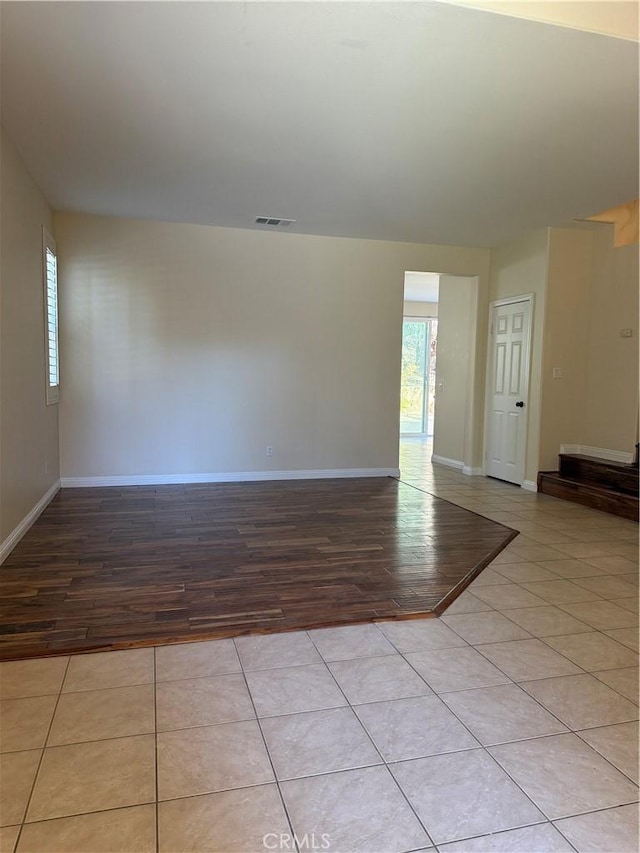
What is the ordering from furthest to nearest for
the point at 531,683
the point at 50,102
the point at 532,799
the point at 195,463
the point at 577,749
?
the point at 195,463 < the point at 50,102 < the point at 531,683 < the point at 577,749 < the point at 532,799

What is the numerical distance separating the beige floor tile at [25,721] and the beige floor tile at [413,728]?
1.11m

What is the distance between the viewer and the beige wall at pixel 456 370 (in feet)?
23.2

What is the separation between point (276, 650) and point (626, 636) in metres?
1.69

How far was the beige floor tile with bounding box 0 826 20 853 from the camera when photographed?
1.42 m

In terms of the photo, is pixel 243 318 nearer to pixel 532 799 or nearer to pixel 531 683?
pixel 531 683

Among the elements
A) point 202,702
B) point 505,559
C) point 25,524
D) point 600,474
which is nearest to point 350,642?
point 202,702

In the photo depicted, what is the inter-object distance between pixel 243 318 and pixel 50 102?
10.2 feet

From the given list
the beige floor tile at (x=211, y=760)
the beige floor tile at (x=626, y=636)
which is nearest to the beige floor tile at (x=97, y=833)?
the beige floor tile at (x=211, y=760)

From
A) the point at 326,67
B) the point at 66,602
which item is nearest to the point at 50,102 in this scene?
the point at 326,67

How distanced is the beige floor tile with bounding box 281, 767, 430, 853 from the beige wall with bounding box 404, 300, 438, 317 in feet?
33.6

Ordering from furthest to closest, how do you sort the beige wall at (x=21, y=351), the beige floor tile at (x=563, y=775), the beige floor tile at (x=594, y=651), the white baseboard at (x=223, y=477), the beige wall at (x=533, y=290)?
the beige wall at (x=533, y=290) < the white baseboard at (x=223, y=477) < the beige wall at (x=21, y=351) < the beige floor tile at (x=594, y=651) < the beige floor tile at (x=563, y=775)

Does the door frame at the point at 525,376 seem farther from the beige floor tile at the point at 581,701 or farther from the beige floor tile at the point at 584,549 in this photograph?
the beige floor tile at the point at 581,701

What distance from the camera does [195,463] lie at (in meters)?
6.18

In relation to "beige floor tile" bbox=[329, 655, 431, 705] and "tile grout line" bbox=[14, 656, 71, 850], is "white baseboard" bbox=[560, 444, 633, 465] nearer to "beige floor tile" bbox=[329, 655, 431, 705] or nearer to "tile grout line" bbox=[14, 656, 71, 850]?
"beige floor tile" bbox=[329, 655, 431, 705]
